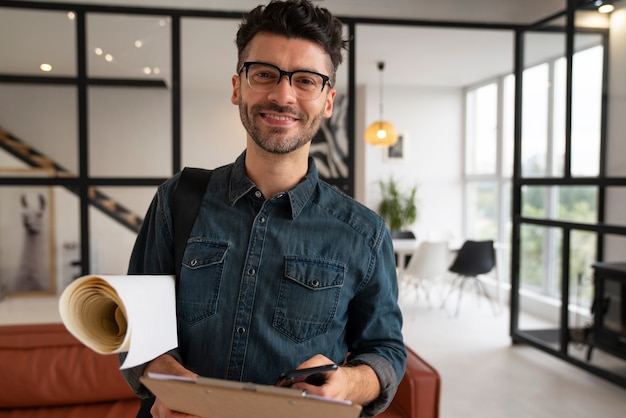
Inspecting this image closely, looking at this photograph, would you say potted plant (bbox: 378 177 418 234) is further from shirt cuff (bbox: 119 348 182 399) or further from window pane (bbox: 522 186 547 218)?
shirt cuff (bbox: 119 348 182 399)

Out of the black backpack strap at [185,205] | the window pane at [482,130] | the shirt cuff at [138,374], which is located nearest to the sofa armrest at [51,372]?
the shirt cuff at [138,374]

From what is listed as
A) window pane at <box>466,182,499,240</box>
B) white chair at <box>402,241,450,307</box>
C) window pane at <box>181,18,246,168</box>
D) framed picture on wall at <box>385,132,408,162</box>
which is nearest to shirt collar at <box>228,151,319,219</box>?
window pane at <box>181,18,246,168</box>

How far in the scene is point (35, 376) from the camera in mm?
2240

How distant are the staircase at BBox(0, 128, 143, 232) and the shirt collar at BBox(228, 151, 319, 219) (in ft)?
10.1

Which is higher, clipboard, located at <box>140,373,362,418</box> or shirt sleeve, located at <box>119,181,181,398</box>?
shirt sleeve, located at <box>119,181,181,398</box>

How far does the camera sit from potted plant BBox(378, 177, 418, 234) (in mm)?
7766

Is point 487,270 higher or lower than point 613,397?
higher

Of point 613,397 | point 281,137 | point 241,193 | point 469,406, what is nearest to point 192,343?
point 241,193

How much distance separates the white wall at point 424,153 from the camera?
809 cm

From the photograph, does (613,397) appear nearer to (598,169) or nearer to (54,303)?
(598,169)

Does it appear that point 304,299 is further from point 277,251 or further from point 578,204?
point 578,204

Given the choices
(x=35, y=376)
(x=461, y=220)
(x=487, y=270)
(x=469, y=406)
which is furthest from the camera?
(x=461, y=220)

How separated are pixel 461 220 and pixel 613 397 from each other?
4.84 m

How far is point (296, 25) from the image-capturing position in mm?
1093
